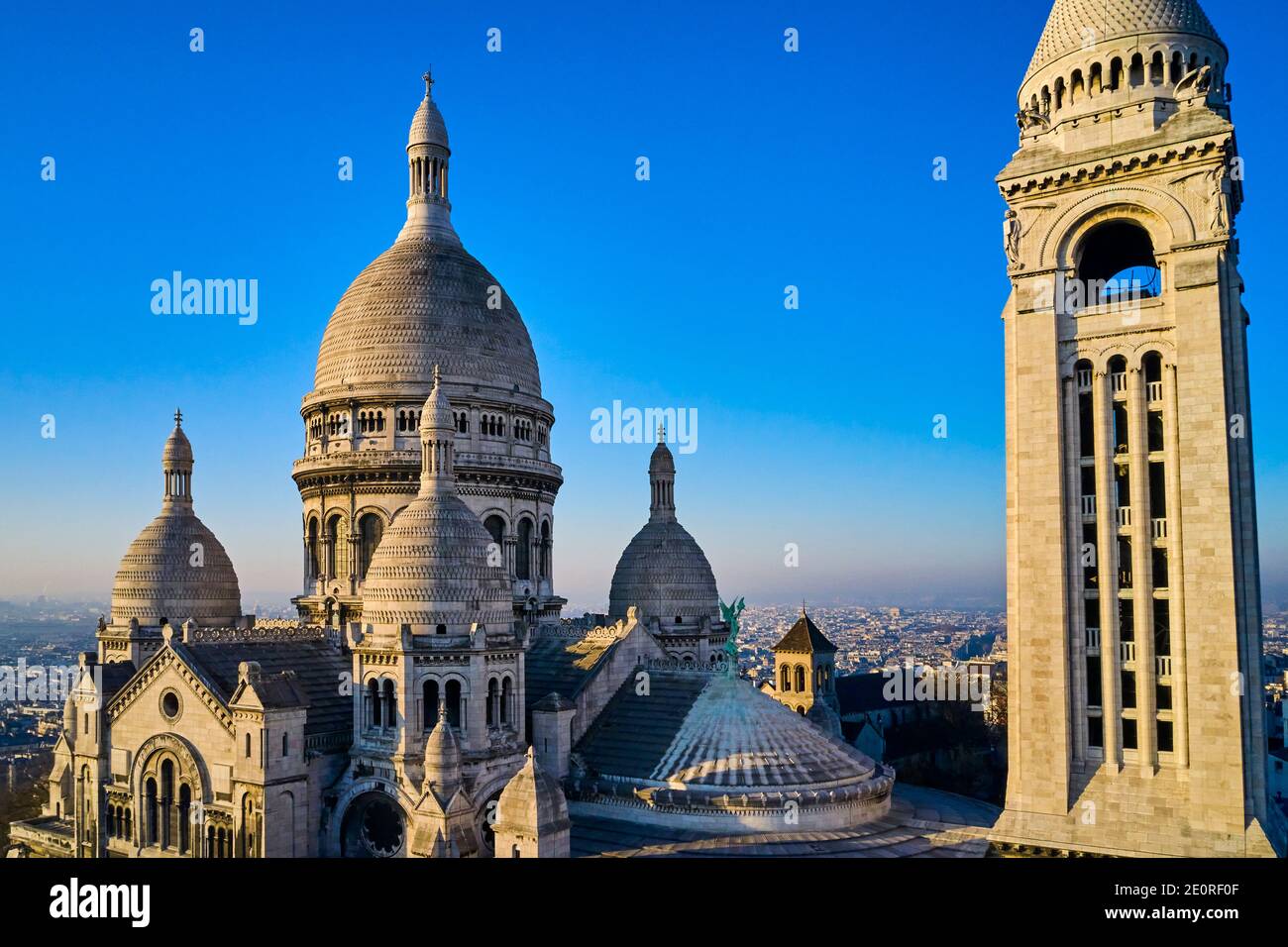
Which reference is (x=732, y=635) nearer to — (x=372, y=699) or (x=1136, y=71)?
(x=372, y=699)

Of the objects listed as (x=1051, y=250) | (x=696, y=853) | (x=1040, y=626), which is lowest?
(x=696, y=853)

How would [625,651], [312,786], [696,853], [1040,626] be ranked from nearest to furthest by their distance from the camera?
1. [1040,626]
2. [696,853]
3. [312,786]
4. [625,651]

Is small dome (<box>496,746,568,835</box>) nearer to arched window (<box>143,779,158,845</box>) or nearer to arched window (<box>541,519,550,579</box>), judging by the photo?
arched window (<box>143,779,158,845</box>)

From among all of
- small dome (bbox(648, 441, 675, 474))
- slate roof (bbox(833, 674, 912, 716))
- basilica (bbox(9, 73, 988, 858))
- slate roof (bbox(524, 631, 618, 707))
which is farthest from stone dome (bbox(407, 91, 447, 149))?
slate roof (bbox(833, 674, 912, 716))

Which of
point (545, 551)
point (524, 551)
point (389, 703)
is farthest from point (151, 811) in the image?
point (545, 551)
